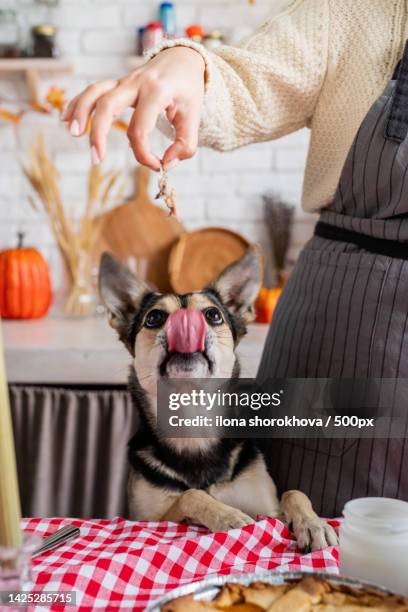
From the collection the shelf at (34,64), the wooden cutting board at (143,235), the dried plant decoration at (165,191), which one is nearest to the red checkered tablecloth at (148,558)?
the dried plant decoration at (165,191)

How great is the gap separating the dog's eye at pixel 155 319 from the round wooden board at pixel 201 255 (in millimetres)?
1476

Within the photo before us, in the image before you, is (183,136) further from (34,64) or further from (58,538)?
(34,64)

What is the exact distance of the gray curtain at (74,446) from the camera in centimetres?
205

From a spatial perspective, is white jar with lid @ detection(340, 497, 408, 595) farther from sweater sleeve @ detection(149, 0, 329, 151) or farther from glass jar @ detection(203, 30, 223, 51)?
glass jar @ detection(203, 30, 223, 51)

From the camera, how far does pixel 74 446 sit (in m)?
2.08

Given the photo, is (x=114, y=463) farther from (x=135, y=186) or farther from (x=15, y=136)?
(x=15, y=136)

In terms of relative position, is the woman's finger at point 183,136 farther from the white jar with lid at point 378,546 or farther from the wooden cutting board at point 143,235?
the wooden cutting board at point 143,235

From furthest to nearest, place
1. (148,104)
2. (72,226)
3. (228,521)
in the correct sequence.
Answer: (72,226) → (228,521) → (148,104)

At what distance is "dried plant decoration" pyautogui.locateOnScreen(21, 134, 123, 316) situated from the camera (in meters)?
2.54

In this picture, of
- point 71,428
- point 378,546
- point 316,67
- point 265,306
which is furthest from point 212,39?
point 378,546

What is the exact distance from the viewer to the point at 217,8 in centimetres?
271

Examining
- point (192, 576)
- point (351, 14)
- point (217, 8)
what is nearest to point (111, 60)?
point (217, 8)

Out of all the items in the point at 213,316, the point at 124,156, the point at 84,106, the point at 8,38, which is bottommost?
the point at 213,316

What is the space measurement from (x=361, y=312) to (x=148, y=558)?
0.42 m
